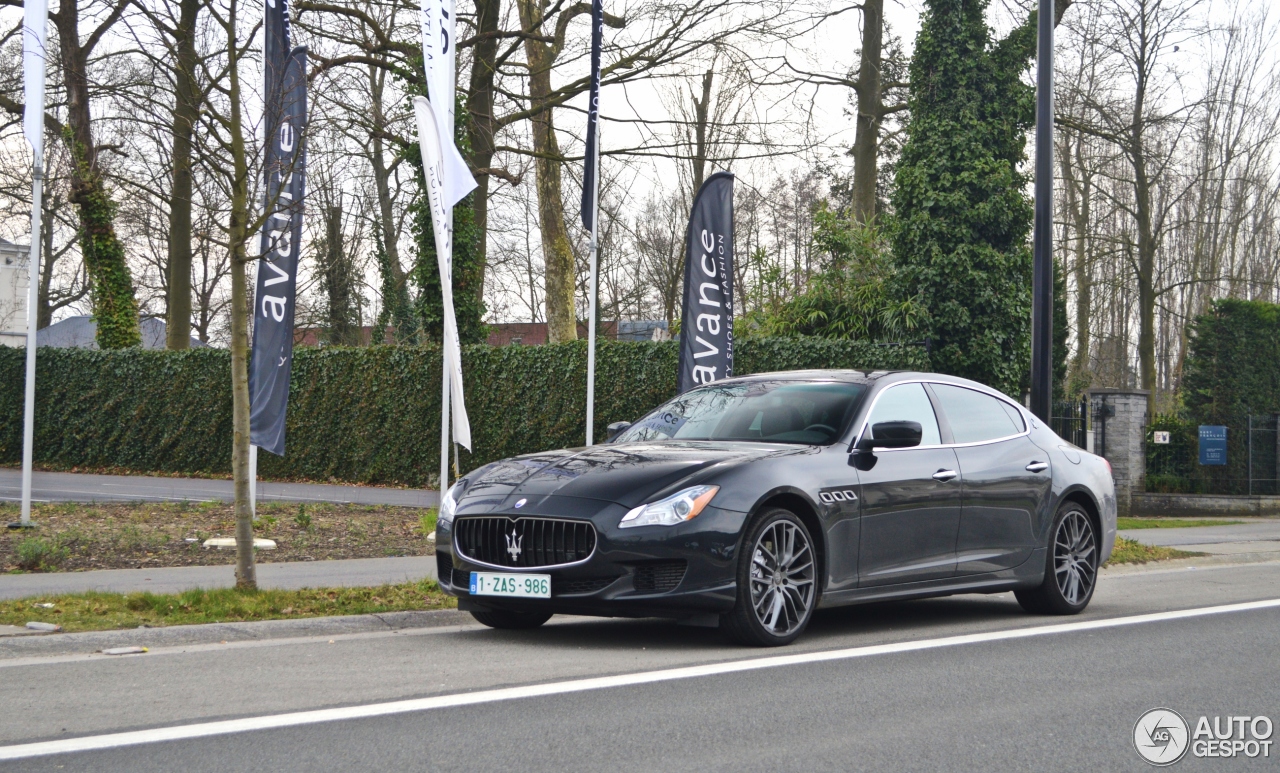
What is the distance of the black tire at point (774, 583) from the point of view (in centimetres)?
702

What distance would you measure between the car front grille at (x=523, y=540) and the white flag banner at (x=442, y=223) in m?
4.98

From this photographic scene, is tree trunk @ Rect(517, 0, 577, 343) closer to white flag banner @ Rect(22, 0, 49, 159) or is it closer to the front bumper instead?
white flag banner @ Rect(22, 0, 49, 159)

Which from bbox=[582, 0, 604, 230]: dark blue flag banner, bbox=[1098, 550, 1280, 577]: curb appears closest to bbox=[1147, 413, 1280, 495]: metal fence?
bbox=[1098, 550, 1280, 577]: curb

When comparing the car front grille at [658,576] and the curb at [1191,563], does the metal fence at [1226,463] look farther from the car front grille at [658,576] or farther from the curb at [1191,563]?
the car front grille at [658,576]

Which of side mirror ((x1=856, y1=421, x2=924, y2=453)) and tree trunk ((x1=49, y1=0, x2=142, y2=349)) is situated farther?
tree trunk ((x1=49, y1=0, x2=142, y2=349))

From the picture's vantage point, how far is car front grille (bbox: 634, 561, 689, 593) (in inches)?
270

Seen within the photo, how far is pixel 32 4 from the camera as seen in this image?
42.5 ft

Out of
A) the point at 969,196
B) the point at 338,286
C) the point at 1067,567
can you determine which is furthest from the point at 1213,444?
the point at 338,286

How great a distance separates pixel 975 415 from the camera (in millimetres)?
9039

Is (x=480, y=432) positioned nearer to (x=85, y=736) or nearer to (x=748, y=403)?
(x=748, y=403)

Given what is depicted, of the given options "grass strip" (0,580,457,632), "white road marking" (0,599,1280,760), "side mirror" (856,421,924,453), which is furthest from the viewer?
"side mirror" (856,421,924,453)

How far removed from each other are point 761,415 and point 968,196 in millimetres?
15673

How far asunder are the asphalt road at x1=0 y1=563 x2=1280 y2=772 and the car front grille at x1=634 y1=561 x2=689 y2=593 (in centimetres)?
37

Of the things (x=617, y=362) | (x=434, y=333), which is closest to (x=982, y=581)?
(x=617, y=362)
